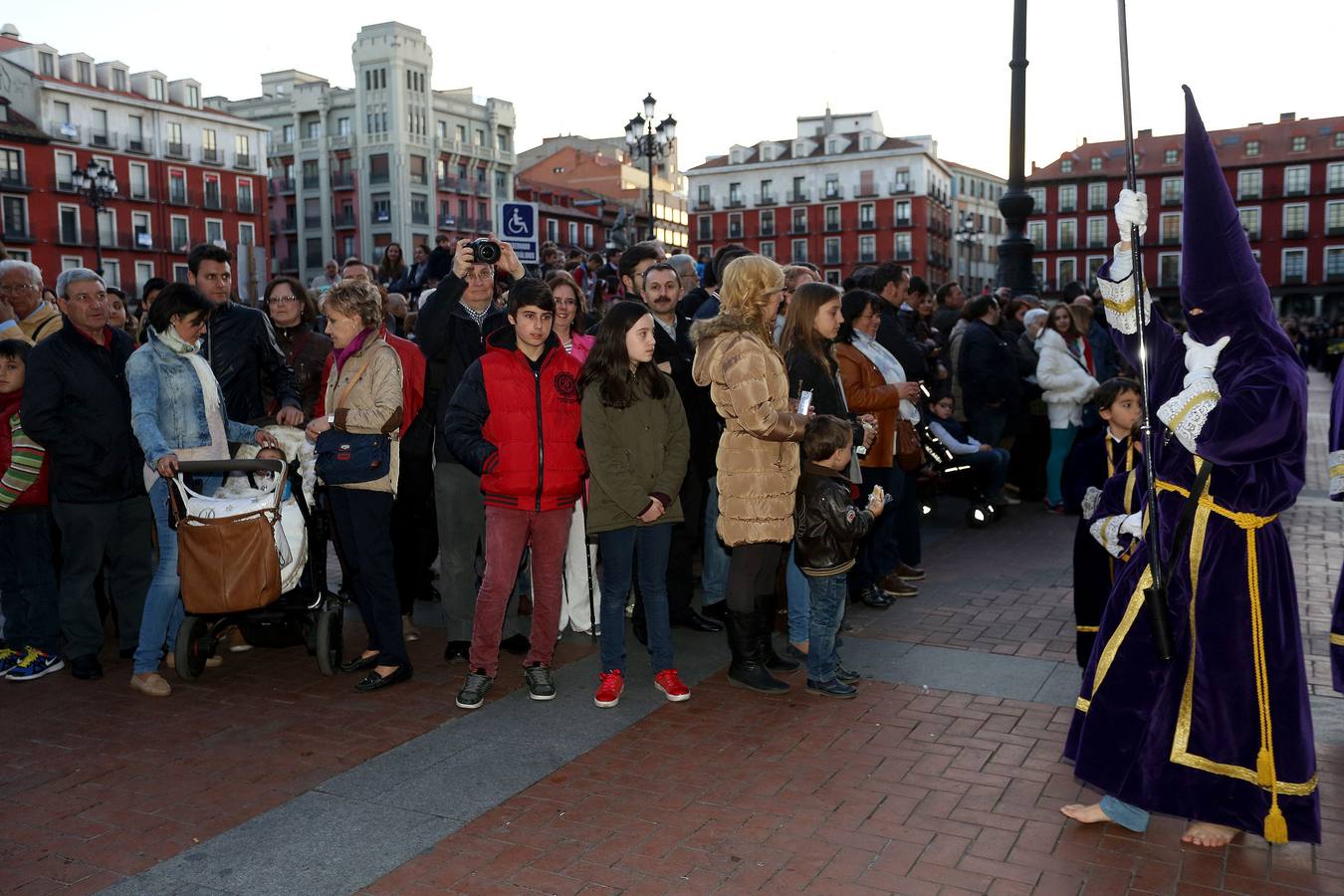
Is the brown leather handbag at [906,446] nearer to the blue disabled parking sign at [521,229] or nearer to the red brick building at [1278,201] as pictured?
the blue disabled parking sign at [521,229]

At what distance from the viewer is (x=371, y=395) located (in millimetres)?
5621

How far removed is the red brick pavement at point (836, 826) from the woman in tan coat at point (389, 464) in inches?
58.4

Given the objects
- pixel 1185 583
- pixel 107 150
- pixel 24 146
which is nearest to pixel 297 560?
pixel 1185 583

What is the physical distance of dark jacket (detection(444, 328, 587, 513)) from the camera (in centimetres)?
528

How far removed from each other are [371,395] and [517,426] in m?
0.85

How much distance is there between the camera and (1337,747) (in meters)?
4.66

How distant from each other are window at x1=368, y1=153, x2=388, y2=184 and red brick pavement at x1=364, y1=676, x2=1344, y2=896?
68.9m

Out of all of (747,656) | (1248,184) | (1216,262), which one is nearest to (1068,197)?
(1248,184)

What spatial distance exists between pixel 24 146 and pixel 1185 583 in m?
59.6

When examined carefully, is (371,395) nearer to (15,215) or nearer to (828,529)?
(828,529)

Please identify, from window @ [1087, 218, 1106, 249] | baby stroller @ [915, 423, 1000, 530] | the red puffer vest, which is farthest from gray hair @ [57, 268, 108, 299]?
window @ [1087, 218, 1106, 249]

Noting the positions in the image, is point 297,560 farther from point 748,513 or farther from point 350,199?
point 350,199

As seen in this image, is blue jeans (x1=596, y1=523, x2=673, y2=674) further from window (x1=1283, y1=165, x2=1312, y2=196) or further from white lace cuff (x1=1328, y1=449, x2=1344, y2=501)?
window (x1=1283, y1=165, x2=1312, y2=196)

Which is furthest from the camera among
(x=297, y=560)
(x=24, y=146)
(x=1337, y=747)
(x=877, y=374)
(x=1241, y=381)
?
(x=24, y=146)
